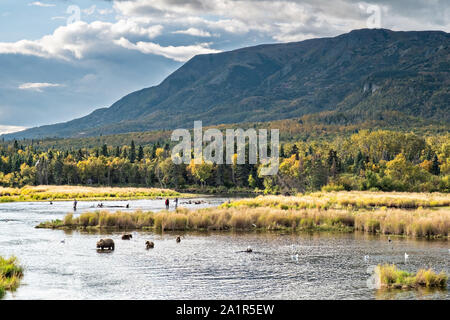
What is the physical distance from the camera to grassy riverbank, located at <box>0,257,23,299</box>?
24909 millimetres

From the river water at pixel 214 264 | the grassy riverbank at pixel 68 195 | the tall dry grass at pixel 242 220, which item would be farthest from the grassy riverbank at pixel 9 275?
the grassy riverbank at pixel 68 195

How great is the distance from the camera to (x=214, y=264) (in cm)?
3192

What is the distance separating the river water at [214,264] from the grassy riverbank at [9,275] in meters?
0.46

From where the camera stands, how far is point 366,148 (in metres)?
186

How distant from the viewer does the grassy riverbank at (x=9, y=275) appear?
24909 millimetres

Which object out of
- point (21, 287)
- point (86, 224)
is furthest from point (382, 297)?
point (86, 224)

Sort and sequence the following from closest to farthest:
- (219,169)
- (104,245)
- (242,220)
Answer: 1. (104,245)
2. (242,220)
3. (219,169)

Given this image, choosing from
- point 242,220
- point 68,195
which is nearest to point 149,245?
point 242,220

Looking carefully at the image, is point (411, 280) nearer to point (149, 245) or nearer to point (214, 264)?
point (214, 264)

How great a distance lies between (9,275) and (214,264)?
10922mm

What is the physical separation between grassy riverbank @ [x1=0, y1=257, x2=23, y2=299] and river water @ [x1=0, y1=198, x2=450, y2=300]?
46cm

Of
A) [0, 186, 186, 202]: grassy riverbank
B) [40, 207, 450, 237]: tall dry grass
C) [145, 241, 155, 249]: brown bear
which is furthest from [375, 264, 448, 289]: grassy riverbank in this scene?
[0, 186, 186, 202]: grassy riverbank

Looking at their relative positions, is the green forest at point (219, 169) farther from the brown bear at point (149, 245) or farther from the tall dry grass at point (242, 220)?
the brown bear at point (149, 245)
